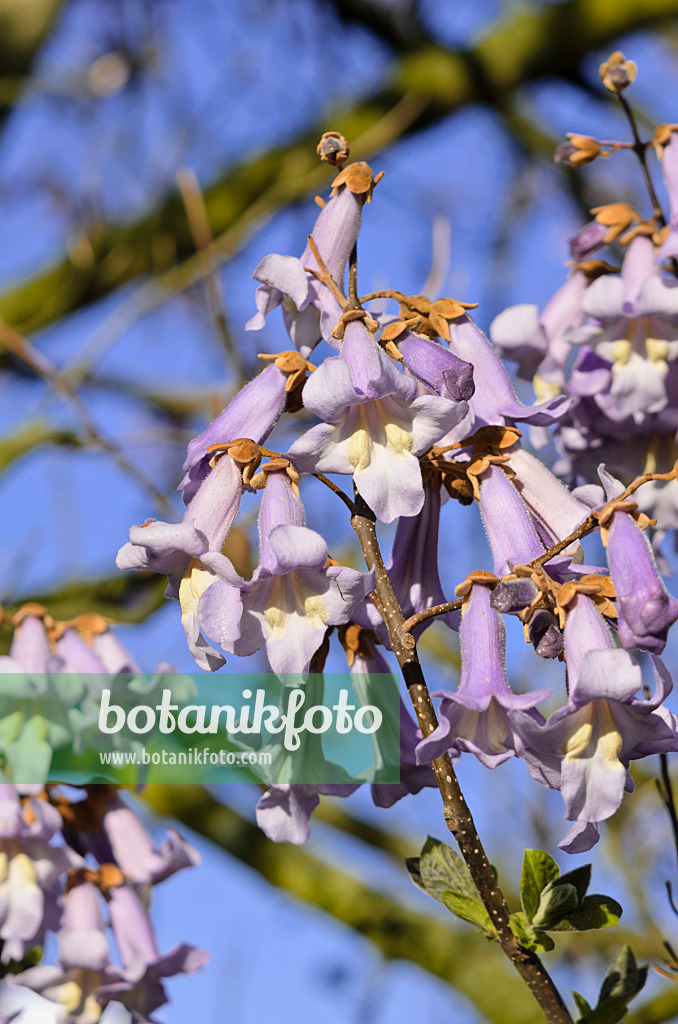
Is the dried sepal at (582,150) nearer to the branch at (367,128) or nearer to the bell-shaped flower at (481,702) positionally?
the bell-shaped flower at (481,702)

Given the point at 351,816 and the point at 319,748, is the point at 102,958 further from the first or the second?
the point at 351,816

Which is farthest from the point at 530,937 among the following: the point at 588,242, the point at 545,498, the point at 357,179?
the point at 588,242

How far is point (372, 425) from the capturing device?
98cm

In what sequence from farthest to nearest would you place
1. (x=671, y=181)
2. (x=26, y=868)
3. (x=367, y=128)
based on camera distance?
(x=367, y=128)
(x=671, y=181)
(x=26, y=868)

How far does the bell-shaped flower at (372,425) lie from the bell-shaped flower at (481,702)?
4.9 inches

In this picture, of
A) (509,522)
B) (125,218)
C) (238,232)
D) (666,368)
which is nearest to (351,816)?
(238,232)

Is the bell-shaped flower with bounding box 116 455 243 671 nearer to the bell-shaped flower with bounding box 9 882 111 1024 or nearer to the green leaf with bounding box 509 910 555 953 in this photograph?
the green leaf with bounding box 509 910 555 953

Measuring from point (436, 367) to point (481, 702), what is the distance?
31cm

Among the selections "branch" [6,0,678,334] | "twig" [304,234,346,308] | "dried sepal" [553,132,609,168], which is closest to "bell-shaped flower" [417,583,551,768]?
"twig" [304,234,346,308]

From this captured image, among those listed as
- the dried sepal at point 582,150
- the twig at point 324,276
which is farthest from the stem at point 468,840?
Result: the dried sepal at point 582,150

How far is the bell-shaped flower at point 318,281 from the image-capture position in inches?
44.2

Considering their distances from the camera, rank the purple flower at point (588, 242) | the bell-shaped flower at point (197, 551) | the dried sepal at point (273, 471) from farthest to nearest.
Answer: the purple flower at point (588, 242), the dried sepal at point (273, 471), the bell-shaped flower at point (197, 551)

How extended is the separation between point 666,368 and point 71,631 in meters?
0.99

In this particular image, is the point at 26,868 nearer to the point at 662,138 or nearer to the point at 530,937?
the point at 530,937
